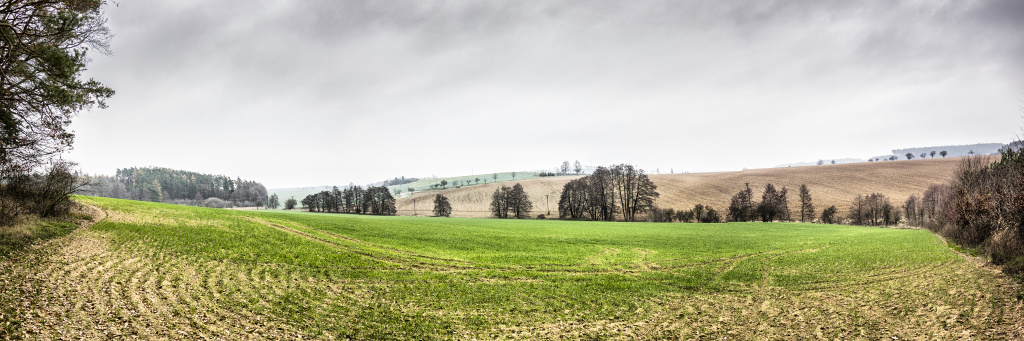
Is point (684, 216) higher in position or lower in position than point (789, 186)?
lower

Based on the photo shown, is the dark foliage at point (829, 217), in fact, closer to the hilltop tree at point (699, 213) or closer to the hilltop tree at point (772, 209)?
the hilltop tree at point (772, 209)

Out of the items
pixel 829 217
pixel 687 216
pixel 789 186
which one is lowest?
pixel 829 217

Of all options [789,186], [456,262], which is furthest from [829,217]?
[456,262]

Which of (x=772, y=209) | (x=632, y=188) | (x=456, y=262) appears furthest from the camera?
(x=632, y=188)

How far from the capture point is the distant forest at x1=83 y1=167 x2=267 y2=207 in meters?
145

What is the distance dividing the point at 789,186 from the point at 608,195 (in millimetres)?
64581

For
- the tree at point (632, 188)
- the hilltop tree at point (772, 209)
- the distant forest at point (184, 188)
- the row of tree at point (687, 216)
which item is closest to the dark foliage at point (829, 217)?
the hilltop tree at point (772, 209)

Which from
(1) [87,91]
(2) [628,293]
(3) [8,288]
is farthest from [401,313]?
(1) [87,91]

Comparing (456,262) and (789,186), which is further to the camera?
(789,186)

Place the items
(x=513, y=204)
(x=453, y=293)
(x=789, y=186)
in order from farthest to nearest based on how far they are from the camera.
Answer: (x=789, y=186) < (x=513, y=204) < (x=453, y=293)

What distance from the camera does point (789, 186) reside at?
10706 cm

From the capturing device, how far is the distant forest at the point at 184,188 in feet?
475

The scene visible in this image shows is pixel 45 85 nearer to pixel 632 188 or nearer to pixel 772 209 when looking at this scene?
pixel 632 188

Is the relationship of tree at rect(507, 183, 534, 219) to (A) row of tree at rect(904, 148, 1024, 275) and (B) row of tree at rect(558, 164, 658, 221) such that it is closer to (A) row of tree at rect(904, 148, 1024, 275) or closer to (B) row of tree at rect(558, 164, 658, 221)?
(B) row of tree at rect(558, 164, 658, 221)
